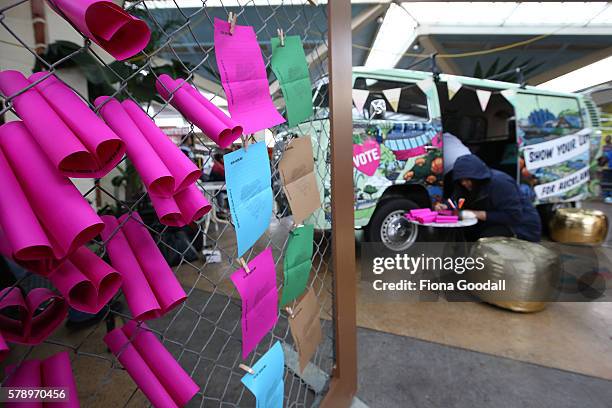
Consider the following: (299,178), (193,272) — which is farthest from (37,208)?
(193,272)

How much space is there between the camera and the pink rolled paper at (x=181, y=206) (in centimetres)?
47

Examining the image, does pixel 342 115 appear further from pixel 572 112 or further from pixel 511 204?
pixel 572 112

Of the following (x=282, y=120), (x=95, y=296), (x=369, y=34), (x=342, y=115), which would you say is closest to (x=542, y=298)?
(x=342, y=115)

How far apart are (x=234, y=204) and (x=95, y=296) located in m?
0.29

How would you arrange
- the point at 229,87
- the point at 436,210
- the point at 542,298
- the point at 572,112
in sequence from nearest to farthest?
the point at 229,87
the point at 542,298
the point at 436,210
the point at 572,112

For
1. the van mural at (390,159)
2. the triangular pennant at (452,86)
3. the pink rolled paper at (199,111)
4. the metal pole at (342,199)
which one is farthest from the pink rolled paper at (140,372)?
the triangular pennant at (452,86)

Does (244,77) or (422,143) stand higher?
(244,77)

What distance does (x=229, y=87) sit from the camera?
2.08 ft

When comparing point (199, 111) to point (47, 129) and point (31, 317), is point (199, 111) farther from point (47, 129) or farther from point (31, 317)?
point (31, 317)

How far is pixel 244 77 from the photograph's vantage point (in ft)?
2.22

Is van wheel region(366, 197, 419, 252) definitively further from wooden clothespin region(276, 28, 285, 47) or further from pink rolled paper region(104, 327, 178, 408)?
pink rolled paper region(104, 327, 178, 408)

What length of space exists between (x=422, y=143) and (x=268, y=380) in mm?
2735

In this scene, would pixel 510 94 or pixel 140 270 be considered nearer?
pixel 140 270

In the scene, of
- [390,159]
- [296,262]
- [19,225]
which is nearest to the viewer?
[19,225]
